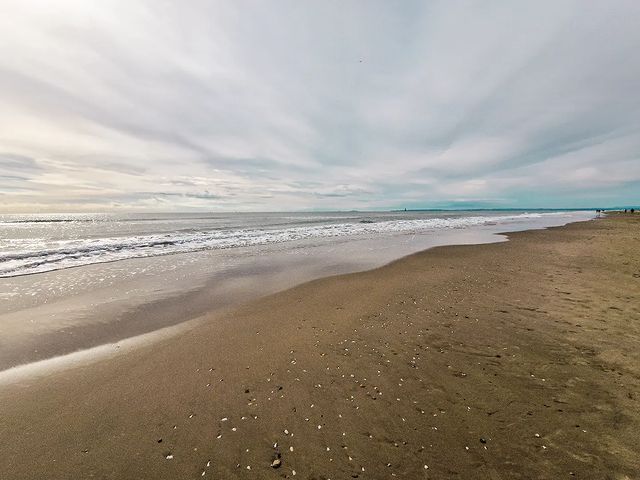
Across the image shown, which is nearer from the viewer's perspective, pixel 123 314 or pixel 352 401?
pixel 352 401

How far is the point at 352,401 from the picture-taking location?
4.71 metres

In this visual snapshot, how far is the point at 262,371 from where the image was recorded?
5.56 meters

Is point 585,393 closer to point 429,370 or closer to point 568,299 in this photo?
point 429,370

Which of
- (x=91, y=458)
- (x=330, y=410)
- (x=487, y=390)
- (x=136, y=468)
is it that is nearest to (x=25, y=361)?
(x=91, y=458)

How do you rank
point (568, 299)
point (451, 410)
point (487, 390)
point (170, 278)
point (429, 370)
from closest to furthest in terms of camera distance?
point (451, 410)
point (487, 390)
point (429, 370)
point (568, 299)
point (170, 278)

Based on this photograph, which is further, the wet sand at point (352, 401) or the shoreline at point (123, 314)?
the shoreline at point (123, 314)

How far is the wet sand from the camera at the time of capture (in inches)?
142

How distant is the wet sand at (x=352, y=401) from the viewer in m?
3.61

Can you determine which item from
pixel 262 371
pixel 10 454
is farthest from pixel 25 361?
pixel 262 371

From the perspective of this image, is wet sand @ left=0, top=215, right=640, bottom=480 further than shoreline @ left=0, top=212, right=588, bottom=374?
No

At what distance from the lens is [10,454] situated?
3.73 m

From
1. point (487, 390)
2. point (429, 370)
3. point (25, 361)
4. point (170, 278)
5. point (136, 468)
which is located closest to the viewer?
point (136, 468)

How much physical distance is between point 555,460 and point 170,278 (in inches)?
566

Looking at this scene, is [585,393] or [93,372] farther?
[93,372]
